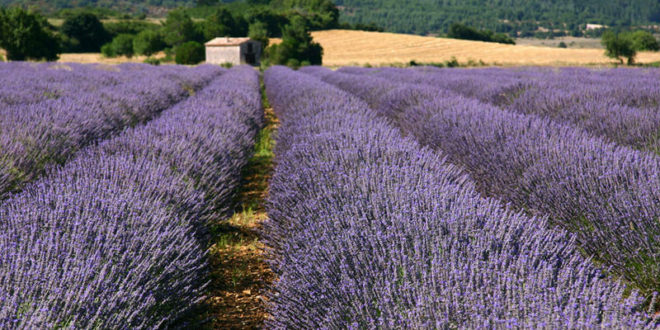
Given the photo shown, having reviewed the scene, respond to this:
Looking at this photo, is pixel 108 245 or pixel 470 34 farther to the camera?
pixel 470 34

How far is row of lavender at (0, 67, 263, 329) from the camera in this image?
121 cm

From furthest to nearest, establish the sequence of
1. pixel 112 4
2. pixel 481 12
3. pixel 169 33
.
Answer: pixel 481 12 → pixel 112 4 → pixel 169 33

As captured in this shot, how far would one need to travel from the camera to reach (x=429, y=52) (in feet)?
134

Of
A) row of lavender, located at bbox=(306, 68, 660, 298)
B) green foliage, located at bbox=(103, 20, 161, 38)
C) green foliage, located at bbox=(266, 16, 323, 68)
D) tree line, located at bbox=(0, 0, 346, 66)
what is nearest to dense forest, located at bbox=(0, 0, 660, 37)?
tree line, located at bbox=(0, 0, 346, 66)

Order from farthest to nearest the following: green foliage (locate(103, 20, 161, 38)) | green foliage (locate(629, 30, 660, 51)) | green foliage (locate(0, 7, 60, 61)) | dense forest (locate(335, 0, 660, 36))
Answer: dense forest (locate(335, 0, 660, 36)) < green foliage (locate(103, 20, 161, 38)) < green foliage (locate(629, 30, 660, 51)) < green foliage (locate(0, 7, 60, 61))

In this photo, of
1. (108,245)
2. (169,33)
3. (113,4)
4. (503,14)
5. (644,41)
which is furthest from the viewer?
(503,14)

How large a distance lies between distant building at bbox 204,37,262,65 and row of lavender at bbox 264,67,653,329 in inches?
1239

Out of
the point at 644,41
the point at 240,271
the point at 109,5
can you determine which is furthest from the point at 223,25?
the point at 109,5

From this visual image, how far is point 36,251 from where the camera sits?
1.40 m

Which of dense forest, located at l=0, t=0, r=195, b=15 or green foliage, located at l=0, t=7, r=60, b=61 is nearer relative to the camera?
green foliage, located at l=0, t=7, r=60, b=61

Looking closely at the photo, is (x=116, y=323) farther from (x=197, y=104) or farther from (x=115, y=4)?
(x=115, y=4)

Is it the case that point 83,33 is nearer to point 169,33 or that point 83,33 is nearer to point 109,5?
point 169,33

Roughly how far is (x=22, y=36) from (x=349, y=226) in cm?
2796

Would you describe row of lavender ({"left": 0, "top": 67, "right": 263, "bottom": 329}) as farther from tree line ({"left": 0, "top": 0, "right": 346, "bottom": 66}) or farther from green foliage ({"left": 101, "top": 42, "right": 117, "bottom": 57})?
green foliage ({"left": 101, "top": 42, "right": 117, "bottom": 57})
